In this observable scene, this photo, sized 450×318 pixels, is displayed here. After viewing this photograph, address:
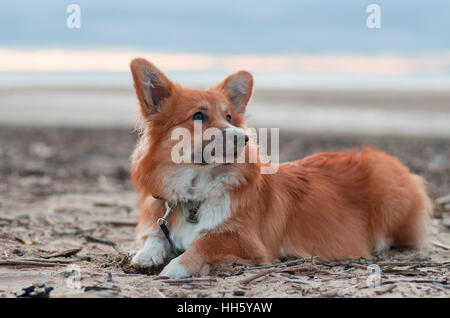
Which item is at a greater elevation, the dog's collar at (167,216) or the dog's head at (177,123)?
the dog's head at (177,123)

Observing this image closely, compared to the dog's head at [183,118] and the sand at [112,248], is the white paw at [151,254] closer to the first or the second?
the sand at [112,248]

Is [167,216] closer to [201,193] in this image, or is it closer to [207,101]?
[201,193]

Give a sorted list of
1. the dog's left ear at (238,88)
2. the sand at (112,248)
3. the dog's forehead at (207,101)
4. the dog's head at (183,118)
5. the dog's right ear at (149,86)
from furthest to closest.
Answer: the dog's left ear at (238,88) < the dog's forehead at (207,101) < the dog's right ear at (149,86) < the dog's head at (183,118) < the sand at (112,248)

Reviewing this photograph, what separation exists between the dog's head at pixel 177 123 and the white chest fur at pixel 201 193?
0.09 metres

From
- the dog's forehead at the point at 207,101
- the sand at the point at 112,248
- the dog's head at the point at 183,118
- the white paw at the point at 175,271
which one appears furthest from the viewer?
the dog's forehead at the point at 207,101

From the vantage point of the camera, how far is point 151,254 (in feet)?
14.1

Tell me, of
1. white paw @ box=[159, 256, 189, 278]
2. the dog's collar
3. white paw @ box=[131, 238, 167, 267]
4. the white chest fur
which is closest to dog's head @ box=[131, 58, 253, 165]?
the white chest fur

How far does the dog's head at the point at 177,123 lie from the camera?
4266 mm

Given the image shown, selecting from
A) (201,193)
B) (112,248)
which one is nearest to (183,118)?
(201,193)

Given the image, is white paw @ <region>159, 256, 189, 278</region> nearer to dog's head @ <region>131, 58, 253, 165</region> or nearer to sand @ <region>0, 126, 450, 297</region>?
sand @ <region>0, 126, 450, 297</region>

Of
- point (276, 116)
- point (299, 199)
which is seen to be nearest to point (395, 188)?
point (299, 199)

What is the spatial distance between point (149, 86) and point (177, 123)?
401 mm

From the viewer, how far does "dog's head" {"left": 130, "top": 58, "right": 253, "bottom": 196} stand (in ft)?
14.0

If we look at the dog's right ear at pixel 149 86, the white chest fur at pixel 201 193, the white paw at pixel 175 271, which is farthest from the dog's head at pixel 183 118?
the white paw at pixel 175 271
